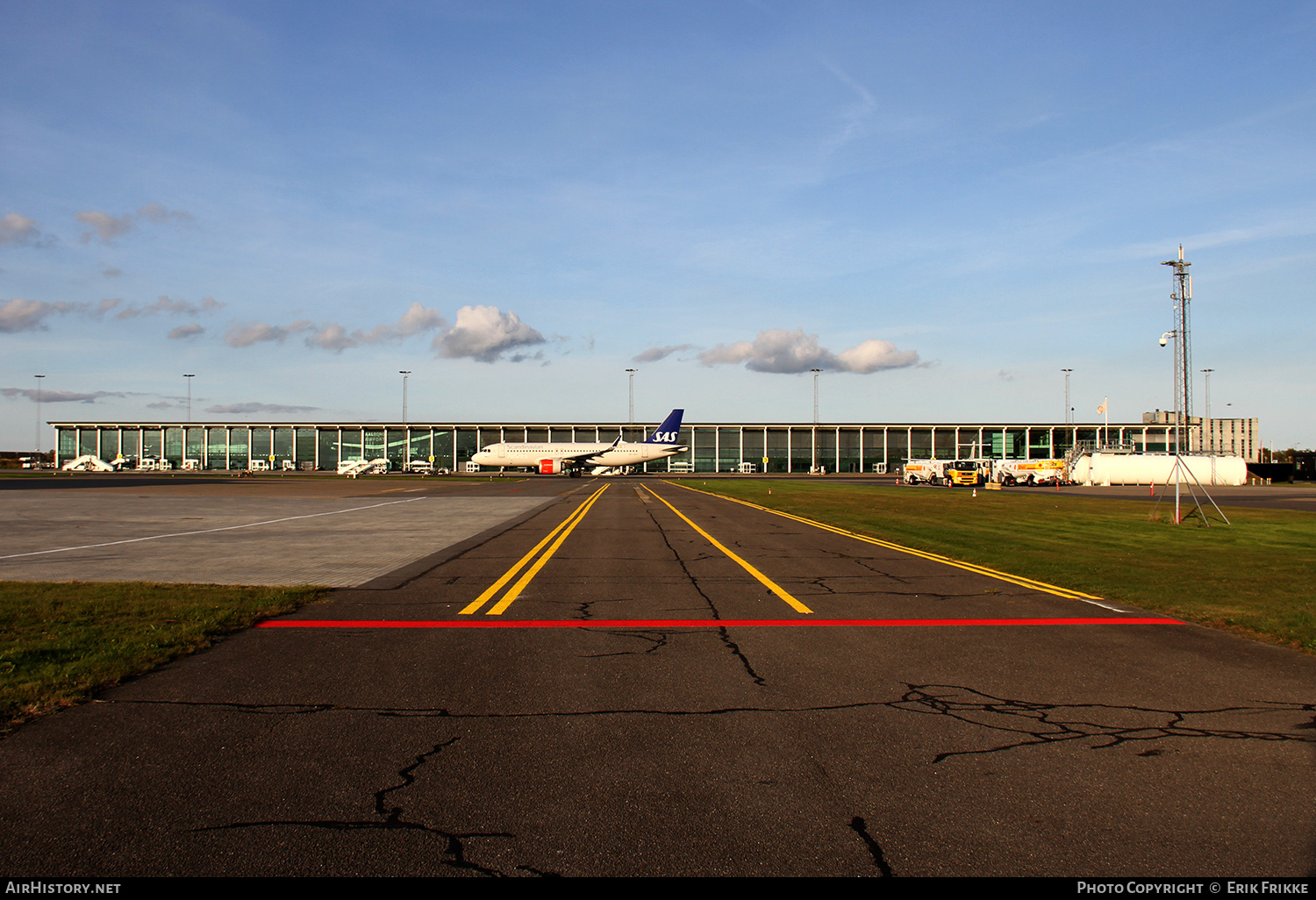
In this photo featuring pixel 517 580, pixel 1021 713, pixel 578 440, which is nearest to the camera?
pixel 1021 713

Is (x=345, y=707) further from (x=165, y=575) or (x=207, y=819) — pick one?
(x=165, y=575)

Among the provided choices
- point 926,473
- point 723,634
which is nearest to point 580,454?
point 926,473

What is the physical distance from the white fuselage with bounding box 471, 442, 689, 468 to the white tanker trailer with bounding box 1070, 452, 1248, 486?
4556 cm

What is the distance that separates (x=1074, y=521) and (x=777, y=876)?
89.4ft

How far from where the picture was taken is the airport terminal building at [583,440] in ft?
419

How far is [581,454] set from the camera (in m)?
91.7

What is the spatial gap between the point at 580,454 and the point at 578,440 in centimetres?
4155

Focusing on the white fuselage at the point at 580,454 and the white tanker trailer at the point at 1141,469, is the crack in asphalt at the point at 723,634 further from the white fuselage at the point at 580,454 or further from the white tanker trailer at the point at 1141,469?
Result: the white fuselage at the point at 580,454

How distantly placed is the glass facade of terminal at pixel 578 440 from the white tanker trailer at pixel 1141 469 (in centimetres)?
5607

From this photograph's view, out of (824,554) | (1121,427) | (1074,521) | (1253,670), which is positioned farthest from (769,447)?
(1253,670)

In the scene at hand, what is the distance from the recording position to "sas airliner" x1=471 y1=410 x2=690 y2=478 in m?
93.2

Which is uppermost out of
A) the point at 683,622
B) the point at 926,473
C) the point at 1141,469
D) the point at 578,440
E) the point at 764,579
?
the point at 578,440

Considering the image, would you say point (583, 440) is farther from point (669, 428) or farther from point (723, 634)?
point (723, 634)

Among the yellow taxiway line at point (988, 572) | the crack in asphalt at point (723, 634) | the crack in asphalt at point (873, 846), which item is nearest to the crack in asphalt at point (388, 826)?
the crack in asphalt at point (873, 846)
